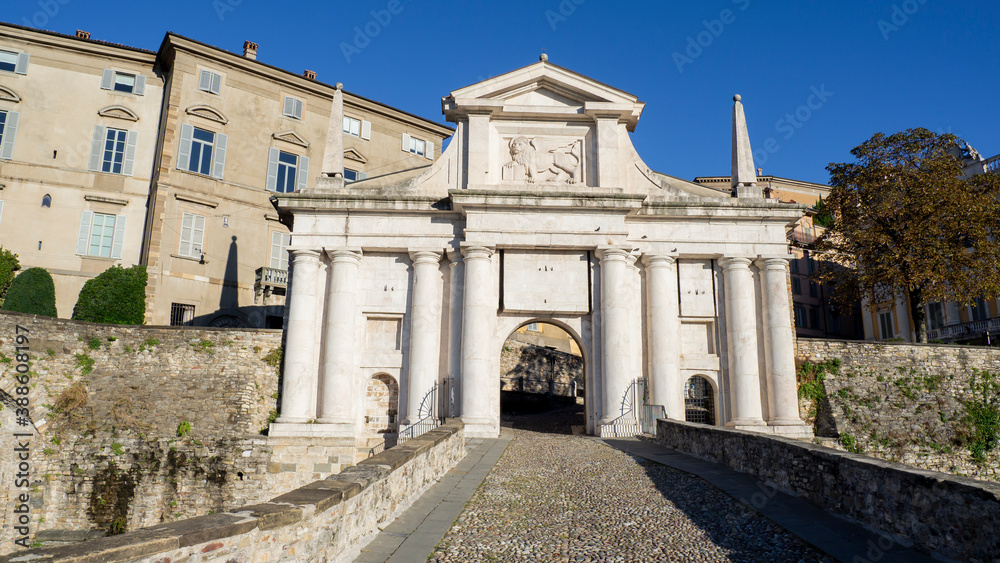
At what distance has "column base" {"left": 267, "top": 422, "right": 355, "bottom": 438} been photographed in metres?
20.9

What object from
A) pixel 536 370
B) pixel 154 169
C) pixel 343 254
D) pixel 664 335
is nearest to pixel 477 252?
pixel 343 254

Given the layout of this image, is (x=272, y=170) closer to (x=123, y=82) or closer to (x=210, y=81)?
(x=210, y=81)

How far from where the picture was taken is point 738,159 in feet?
76.7

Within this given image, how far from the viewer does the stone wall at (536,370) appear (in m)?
34.2

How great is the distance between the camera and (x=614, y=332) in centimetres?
2105

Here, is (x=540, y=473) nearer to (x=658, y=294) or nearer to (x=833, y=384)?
(x=658, y=294)

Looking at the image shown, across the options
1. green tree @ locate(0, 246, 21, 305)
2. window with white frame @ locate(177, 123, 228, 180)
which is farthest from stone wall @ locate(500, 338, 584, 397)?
green tree @ locate(0, 246, 21, 305)

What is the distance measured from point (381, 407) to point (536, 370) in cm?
1454

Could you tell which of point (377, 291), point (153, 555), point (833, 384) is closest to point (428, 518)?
point (153, 555)

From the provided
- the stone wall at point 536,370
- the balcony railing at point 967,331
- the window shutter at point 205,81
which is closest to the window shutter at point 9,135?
the window shutter at point 205,81

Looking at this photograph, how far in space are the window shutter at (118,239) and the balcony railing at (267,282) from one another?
18.6ft

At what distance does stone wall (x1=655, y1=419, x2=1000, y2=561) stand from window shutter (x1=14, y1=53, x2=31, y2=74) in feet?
106

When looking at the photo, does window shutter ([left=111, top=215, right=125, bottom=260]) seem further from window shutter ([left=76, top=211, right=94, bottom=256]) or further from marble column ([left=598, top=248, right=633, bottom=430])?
marble column ([left=598, top=248, right=633, bottom=430])

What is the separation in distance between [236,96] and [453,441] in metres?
24.4
